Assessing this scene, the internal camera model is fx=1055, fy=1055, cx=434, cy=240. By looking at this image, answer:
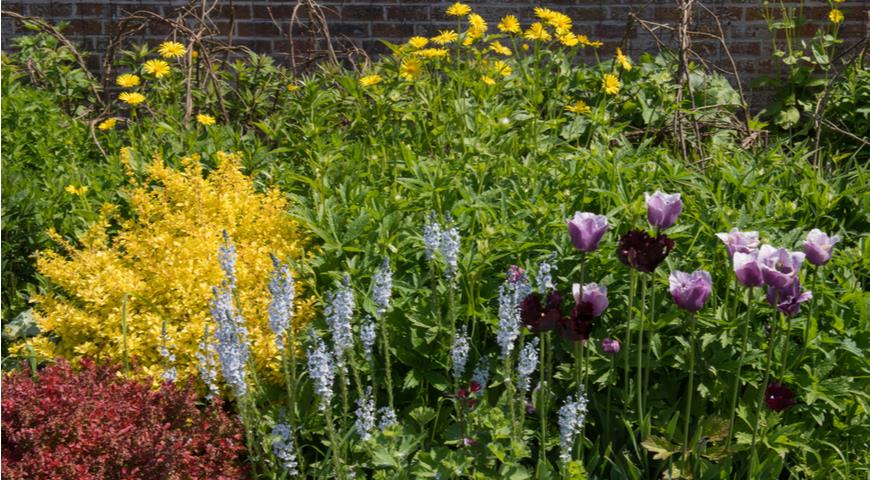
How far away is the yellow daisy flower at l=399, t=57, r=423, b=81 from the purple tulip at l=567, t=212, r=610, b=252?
1909 mm

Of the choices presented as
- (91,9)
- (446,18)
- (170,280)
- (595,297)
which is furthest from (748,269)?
(91,9)

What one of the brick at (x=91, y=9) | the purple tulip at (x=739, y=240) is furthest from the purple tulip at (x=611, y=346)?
the brick at (x=91, y=9)

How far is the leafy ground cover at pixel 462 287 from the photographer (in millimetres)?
2432

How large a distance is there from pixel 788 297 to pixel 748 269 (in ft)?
0.42

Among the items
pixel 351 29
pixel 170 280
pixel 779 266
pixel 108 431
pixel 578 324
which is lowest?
pixel 108 431

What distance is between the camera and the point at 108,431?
8.33 feet

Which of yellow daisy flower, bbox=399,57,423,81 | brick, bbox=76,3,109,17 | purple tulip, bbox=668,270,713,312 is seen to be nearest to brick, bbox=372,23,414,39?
brick, bbox=76,3,109,17

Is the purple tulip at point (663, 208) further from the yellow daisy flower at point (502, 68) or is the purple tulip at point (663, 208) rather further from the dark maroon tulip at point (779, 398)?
the yellow daisy flower at point (502, 68)

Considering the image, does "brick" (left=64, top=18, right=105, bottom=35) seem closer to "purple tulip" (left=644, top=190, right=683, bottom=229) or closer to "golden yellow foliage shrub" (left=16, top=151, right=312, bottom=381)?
"golden yellow foliage shrub" (left=16, top=151, right=312, bottom=381)

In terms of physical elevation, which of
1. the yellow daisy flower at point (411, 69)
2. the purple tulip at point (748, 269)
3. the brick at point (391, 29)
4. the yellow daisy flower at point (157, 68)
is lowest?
the purple tulip at point (748, 269)

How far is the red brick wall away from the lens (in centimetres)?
594

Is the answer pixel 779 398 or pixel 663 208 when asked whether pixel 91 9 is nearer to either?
pixel 663 208

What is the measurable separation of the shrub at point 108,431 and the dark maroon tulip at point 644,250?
114cm

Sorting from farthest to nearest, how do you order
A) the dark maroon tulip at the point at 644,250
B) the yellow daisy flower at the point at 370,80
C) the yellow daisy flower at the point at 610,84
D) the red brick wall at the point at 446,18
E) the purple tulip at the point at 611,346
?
the red brick wall at the point at 446,18, the yellow daisy flower at the point at 610,84, the yellow daisy flower at the point at 370,80, the purple tulip at the point at 611,346, the dark maroon tulip at the point at 644,250
